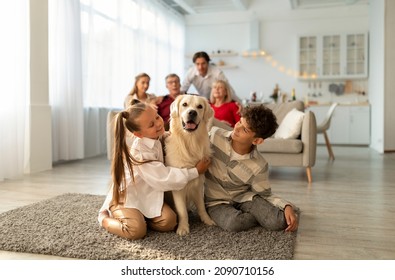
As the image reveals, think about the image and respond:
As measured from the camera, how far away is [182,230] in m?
1.95

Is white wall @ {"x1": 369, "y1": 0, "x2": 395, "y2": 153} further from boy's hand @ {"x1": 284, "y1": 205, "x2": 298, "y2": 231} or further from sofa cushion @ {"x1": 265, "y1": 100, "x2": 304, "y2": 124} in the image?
boy's hand @ {"x1": 284, "y1": 205, "x2": 298, "y2": 231}

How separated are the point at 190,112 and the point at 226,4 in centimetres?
716

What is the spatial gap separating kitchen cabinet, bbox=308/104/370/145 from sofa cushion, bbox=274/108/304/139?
416 centimetres

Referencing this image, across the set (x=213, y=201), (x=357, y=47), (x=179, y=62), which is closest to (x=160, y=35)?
(x=179, y=62)

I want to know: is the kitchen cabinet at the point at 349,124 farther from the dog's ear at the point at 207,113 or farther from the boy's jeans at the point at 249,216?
the dog's ear at the point at 207,113

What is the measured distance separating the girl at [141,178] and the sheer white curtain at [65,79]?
306 cm

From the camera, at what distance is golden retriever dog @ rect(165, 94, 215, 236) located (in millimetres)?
1948

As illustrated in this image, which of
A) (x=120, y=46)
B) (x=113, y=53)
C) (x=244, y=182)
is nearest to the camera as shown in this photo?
(x=244, y=182)

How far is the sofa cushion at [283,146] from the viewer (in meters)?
3.72

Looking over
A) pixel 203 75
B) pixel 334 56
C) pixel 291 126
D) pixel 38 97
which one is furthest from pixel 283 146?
pixel 334 56

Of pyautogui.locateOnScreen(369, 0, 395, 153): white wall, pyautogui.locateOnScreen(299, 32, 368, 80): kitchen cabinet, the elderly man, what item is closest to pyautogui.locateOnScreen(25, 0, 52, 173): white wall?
the elderly man

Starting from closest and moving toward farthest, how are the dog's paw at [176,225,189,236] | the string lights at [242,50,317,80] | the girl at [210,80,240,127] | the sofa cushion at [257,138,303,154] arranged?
the dog's paw at [176,225,189,236]
the sofa cushion at [257,138,303,154]
the girl at [210,80,240,127]
the string lights at [242,50,317,80]

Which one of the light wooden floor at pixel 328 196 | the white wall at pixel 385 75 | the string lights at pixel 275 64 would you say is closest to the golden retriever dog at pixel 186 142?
the light wooden floor at pixel 328 196

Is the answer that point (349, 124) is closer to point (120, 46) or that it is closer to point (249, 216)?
point (120, 46)
